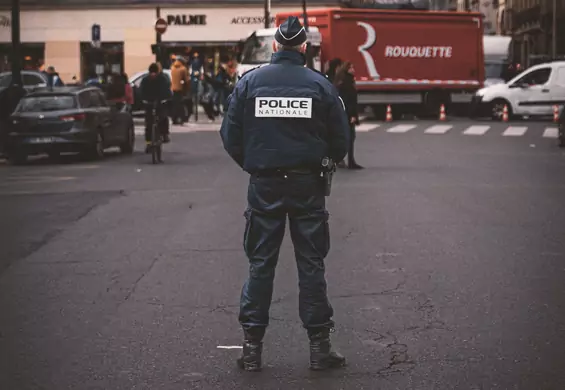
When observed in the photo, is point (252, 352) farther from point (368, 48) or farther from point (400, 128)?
point (368, 48)

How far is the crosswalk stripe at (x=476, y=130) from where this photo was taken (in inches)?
1240

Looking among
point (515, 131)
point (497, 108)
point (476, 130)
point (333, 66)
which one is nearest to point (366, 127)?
point (476, 130)

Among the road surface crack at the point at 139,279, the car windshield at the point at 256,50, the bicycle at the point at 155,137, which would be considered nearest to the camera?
the road surface crack at the point at 139,279

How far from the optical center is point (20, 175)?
20.4 metres

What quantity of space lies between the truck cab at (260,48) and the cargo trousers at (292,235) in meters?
30.2

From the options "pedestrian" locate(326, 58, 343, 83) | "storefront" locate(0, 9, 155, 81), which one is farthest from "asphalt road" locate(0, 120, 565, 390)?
"storefront" locate(0, 9, 155, 81)

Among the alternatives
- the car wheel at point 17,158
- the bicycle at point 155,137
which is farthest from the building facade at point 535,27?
the car wheel at point 17,158

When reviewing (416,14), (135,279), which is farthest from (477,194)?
(416,14)

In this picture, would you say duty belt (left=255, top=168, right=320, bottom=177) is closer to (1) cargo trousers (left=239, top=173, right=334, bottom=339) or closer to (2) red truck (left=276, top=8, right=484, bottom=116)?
(1) cargo trousers (left=239, top=173, right=334, bottom=339)

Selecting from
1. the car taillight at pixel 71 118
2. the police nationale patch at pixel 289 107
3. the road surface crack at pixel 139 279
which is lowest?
the road surface crack at pixel 139 279

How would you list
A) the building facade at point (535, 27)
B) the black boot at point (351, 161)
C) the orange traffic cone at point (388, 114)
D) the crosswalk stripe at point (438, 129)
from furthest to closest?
the building facade at point (535, 27) < the orange traffic cone at point (388, 114) < the crosswalk stripe at point (438, 129) < the black boot at point (351, 161)

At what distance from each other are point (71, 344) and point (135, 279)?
2.39m

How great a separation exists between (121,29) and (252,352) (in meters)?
50.0

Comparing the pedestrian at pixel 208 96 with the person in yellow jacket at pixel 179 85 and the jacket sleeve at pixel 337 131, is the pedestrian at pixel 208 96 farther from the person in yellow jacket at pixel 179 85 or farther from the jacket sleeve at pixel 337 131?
the jacket sleeve at pixel 337 131
